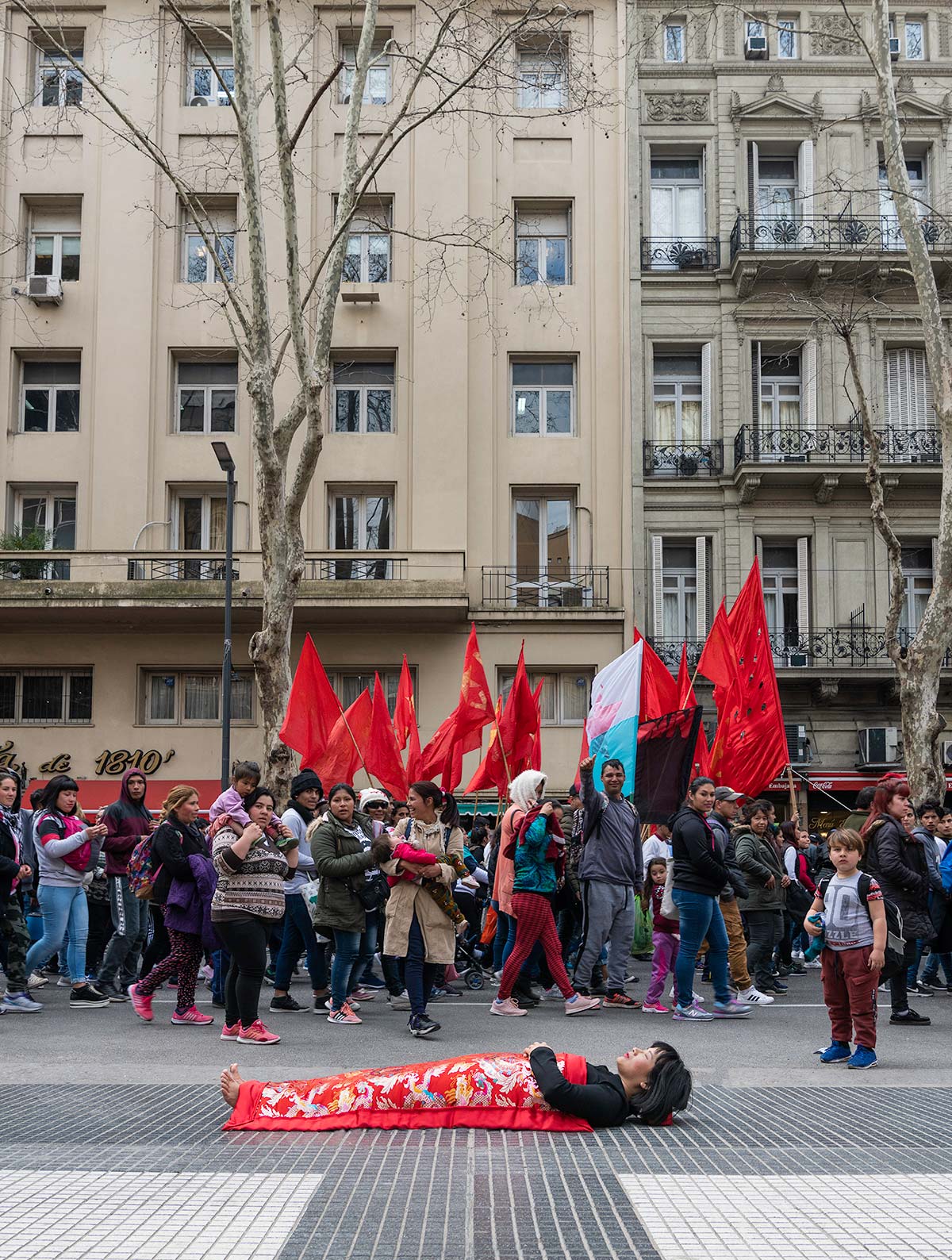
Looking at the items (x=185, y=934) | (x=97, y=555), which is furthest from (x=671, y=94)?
(x=185, y=934)

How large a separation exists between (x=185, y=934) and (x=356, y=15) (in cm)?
2343

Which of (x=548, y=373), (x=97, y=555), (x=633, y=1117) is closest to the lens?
(x=633, y=1117)

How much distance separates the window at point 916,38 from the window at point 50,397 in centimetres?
1865

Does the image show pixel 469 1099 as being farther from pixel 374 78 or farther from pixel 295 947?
pixel 374 78

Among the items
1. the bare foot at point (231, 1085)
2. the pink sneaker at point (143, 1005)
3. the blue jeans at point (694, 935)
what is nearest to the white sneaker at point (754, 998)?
the blue jeans at point (694, 935)

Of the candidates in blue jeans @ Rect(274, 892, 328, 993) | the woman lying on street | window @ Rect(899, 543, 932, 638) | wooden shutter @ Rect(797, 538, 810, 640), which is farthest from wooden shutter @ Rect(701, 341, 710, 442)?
the woman lying on street

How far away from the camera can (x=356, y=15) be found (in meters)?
28.0

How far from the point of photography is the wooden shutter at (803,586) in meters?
26.8

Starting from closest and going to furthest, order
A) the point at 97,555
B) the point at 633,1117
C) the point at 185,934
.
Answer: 1. the point at 633,1117
2. the point at 185,934
3. the point at 97,555

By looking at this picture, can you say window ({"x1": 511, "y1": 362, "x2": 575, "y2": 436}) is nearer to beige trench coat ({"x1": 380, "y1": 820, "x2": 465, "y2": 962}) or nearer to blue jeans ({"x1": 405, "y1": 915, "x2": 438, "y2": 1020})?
beige trench coat ({"x1": 380, "y1": 820, "x2": 465, "y2": 962})

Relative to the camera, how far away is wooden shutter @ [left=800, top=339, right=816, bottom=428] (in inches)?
1065

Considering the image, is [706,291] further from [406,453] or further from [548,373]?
[406,453]

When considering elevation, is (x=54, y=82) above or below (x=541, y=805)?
above

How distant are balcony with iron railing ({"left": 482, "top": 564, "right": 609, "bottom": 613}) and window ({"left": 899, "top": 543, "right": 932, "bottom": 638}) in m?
6.16
